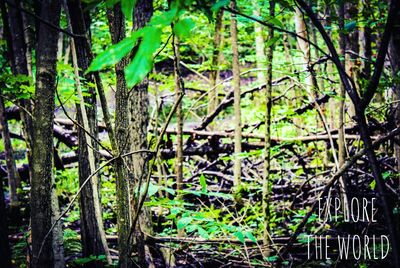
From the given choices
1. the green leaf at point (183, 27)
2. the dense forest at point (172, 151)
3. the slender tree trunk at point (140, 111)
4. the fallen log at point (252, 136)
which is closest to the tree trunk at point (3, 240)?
the dense forest at point (172, 151)

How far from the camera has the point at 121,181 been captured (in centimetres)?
194

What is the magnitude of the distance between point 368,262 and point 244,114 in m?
8.44

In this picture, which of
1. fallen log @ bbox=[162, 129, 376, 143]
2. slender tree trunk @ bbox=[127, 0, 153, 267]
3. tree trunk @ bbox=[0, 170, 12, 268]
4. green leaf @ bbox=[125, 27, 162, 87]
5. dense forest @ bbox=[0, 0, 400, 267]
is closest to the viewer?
green leaf @ bbox=[125, 27, 162, 87]

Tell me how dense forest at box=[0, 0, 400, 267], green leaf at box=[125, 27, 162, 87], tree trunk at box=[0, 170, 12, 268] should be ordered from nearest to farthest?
1. green leaf at box=[125, 27, 162, 87]
2. dense forest at box=[0, 0, 400, 267]
3. tree trunk at box=[0, 170, 12, 268]

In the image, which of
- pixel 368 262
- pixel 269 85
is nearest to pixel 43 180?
pixel 269 85

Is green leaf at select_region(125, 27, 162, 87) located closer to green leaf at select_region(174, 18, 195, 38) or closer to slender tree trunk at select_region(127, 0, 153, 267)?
green leaf at select_region(174, 18, 195, 38)

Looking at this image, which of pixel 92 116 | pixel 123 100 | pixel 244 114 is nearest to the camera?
pixel 123 100

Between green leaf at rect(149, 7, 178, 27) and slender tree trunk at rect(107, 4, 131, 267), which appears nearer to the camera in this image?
green leaf at rect(149, 7, 178, 27)

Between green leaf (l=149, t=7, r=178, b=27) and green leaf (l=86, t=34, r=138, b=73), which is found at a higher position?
green leaf (l=149, t=7, r=178, b=27)

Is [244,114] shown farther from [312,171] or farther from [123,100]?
[123,100]

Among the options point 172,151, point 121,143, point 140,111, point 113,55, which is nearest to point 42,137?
point 121,143

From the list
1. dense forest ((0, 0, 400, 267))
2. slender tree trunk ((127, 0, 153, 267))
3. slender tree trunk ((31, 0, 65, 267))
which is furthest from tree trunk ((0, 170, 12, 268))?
slender tree trunk ((127, 0, 153, 267))

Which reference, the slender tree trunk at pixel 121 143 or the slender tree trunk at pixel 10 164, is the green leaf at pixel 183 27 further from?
the slender tree trunk at pixel 10 164

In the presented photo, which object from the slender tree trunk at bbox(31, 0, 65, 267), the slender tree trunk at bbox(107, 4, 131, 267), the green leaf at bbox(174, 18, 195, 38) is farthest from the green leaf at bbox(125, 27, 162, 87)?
the slender tree trunk at bbox(31, 0, 65, 267)
